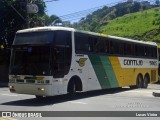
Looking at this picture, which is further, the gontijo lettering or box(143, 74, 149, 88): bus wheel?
box(143, 74, 149, 88): bus wheel

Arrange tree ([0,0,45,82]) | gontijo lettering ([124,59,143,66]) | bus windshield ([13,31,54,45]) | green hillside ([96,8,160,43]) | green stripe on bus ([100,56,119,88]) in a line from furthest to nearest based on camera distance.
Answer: green hillside ([96,8,160,43]) → tree ([0,0,45,82]) → gontijo lettering ([124,59,143,66]) → green stripe on bus ([100,56,119,88]) → bus windshield ([13,31,54,45])

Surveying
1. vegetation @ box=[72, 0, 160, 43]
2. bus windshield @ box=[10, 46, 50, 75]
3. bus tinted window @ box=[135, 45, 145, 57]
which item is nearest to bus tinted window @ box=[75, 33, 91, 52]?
bus windshield @ box=[10, 46, 50, 75]

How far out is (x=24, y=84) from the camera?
16.8 m

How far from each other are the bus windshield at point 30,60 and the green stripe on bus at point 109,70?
4889mm

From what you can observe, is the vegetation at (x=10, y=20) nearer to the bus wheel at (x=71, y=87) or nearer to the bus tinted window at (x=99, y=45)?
the bus tinted window at (x=99, y=45)

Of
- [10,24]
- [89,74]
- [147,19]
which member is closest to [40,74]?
[89,74]

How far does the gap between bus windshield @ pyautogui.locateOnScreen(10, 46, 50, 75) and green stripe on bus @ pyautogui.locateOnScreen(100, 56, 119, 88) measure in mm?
4889

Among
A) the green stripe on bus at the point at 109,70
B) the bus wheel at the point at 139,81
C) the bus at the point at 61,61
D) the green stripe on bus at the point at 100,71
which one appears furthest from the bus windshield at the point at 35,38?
the bus wheel at the point at 139,81

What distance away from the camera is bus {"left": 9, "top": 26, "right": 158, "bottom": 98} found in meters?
16.5

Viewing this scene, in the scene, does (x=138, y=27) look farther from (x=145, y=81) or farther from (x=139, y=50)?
(x=139, y=50)

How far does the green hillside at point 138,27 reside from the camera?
67188 millimetres

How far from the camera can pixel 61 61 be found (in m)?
17.0

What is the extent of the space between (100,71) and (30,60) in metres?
5.12

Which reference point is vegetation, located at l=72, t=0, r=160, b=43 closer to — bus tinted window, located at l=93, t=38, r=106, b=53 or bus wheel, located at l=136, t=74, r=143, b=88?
bus wheel, located at l=136, t=74, r=143, b=88
